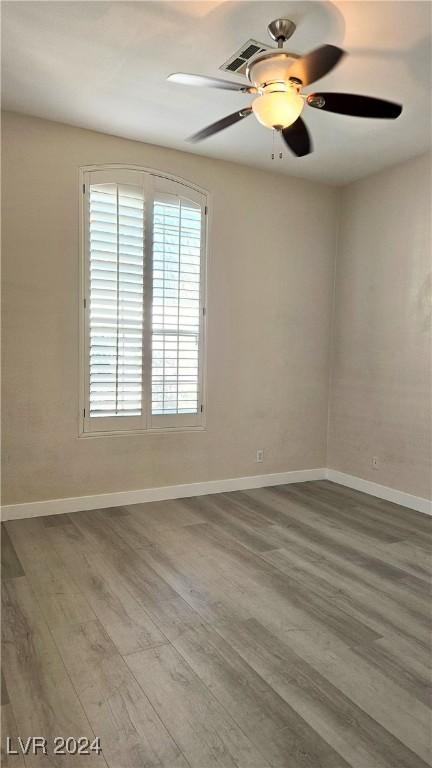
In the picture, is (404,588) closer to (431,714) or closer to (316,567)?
(316,567)

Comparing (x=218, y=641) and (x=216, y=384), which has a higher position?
(x=216, y=384)

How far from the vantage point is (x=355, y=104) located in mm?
2410

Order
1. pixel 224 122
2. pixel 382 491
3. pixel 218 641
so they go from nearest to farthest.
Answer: pixel 218 641 < pixel 224 122 < pixel 382 491

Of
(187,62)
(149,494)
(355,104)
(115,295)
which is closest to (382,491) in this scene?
(149,494)

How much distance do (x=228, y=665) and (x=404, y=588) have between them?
4.13 feet

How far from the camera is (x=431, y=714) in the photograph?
1.86 m

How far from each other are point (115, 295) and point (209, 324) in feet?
3.04

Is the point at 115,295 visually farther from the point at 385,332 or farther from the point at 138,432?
the point at 385,332

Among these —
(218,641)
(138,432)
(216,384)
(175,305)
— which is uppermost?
(175,305)

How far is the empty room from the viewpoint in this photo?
195 cm

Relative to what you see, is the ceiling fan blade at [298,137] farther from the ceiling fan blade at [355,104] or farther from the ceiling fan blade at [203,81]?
the ceiling fan blade at [203,81]

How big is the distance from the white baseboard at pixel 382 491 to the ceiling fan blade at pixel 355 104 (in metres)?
3.12

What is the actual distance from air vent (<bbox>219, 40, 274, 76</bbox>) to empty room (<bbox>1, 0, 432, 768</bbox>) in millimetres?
20

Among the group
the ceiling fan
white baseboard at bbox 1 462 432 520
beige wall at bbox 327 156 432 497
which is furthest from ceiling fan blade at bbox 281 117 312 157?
white baseboard at bbox 1 462 432 520
